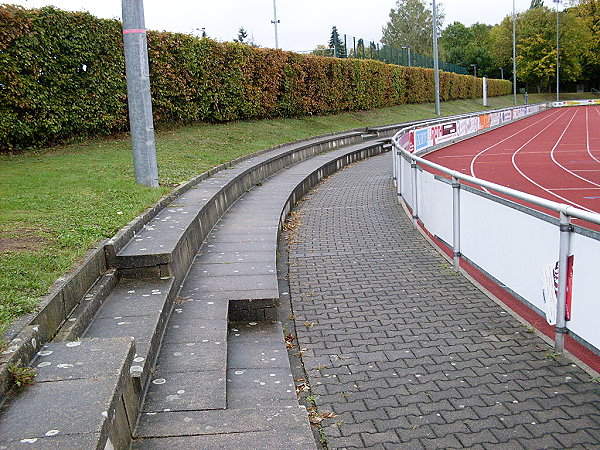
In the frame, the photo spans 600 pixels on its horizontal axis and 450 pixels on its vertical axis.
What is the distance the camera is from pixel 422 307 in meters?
6.58

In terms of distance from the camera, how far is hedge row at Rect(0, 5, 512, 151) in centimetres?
1380

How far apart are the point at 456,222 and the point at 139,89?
545 cm

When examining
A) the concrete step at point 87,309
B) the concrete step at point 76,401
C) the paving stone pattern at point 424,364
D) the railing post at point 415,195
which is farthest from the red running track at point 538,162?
the concrete step at point 87,309

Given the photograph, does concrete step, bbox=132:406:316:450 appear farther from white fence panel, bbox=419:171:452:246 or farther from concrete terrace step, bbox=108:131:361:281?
white fence panel, bbox=419:171:452:246

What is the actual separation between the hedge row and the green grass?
27.2 inches

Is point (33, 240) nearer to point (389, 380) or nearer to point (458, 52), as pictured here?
point (389, 380)

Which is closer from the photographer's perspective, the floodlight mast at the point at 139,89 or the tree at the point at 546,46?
the floodlight mast at the point at 139,89

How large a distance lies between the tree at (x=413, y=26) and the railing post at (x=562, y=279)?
106m

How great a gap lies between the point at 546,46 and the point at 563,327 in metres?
106

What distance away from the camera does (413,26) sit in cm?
10756

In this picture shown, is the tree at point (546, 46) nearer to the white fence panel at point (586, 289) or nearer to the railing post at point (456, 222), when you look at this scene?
the railing post at point (456, 222)

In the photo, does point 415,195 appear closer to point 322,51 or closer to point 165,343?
point 165,343

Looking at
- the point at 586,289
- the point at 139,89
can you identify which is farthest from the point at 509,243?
the point at 139,89

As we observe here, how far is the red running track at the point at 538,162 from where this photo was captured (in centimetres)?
1564
